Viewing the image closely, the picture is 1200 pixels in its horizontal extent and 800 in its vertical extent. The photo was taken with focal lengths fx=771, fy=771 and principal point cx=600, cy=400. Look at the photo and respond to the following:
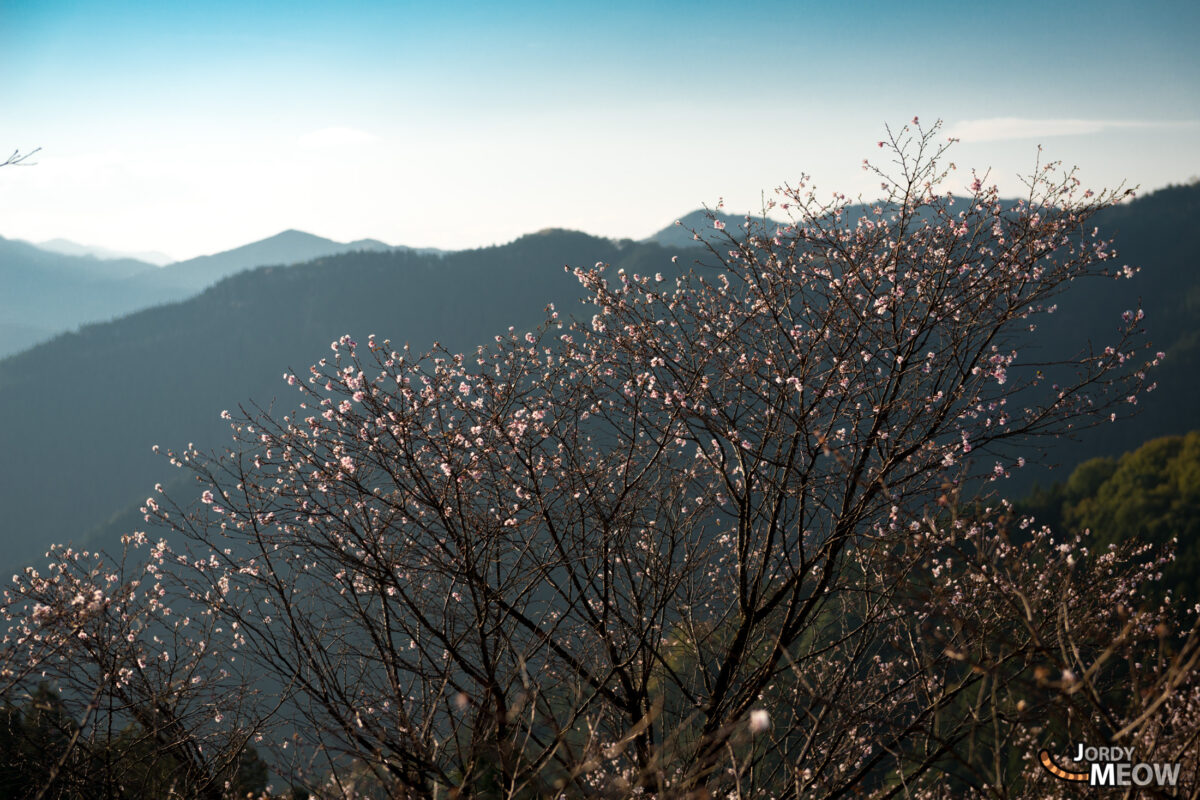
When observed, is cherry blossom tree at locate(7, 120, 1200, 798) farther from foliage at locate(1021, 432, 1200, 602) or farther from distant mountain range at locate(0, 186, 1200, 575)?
distant mountain range at locate(0, 186, 1200, 575)

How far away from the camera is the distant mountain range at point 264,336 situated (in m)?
109

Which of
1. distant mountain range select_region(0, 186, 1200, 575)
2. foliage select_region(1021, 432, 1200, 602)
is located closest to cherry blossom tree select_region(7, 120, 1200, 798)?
foliage select_region(1021, 432, 1200, 602)

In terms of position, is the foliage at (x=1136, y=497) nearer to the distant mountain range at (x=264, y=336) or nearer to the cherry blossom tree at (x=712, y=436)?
the cherry blossom tree at (x=712, y=436)

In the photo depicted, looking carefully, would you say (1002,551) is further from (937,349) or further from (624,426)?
(624,426)

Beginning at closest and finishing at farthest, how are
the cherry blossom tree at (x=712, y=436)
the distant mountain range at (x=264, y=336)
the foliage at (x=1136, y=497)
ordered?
the cherry blossom tree at (x=712, y=436) → the foliage at (x=1136, y=497) → the distant mountain range at (x=264, y=336)

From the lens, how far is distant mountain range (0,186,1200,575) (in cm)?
10912

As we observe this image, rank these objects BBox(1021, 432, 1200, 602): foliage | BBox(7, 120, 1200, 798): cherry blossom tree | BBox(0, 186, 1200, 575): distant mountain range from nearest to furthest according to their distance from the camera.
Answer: BBox(7, 120, 1200, 798): cherry blossom tree, BBox(1021, 432, 1200, 602): foliage, BBox(0, 186, 1200, 575): distant mountain range

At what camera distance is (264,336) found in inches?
5527

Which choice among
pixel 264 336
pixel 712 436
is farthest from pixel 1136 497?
pixel 264 336

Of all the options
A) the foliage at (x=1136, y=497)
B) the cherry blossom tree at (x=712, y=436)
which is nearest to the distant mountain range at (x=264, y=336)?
the foliage at (x=1136, y=497)

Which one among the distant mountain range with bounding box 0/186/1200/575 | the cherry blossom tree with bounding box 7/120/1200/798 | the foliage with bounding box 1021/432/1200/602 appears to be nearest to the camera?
the cherry blossom tree with bounding box 7/120/1200/798

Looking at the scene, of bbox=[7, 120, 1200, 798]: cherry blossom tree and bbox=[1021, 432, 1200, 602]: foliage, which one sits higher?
bbox=[7, 120, 1200, 798]: cherry blossom tree

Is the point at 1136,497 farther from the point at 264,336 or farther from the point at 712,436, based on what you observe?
the point at 264,336

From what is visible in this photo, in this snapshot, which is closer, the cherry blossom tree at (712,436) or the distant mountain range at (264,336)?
the cherry blossom tree at (712,436)
